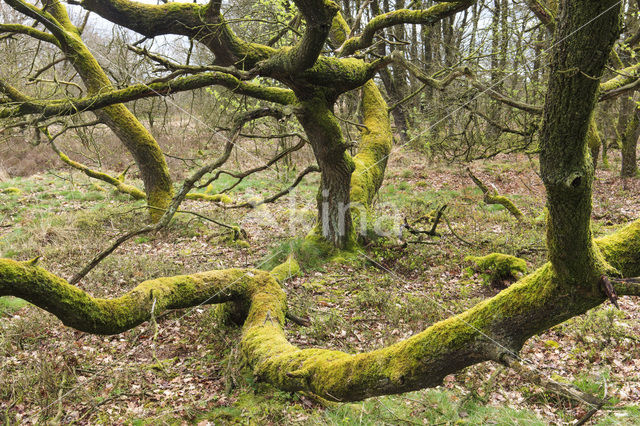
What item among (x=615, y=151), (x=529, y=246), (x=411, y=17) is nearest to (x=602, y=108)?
(x=615, y=151)

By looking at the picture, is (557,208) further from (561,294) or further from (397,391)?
(397,391)

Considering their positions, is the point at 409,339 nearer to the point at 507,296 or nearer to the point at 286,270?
the point at 507,296

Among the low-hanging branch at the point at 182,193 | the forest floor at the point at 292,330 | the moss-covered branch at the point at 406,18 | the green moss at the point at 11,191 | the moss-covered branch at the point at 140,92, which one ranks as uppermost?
the moss-covered branch at the point at 406,18

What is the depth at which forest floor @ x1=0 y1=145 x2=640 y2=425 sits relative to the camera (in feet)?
12.6

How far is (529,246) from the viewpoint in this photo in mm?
7652

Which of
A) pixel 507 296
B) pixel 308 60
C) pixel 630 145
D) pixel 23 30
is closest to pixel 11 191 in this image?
pixel 23 30

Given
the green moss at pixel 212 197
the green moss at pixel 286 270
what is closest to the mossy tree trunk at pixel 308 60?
the green moss at pixel 286 270

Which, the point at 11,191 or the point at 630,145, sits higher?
the point at 630,145

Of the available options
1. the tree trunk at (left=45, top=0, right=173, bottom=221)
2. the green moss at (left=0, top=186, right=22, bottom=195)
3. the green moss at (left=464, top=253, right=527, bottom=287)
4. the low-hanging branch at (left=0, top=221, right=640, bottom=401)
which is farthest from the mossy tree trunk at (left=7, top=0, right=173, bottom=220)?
the green moss at (left=464, top=253, right=527, bottom=287)

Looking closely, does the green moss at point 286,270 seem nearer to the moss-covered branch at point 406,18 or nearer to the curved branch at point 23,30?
the moss-covered branch at point 406,18

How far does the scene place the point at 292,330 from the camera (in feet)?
18.4

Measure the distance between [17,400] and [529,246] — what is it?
833 centimetres

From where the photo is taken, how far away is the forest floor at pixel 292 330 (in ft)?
12.6

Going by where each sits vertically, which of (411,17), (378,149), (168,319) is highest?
(411,17)
